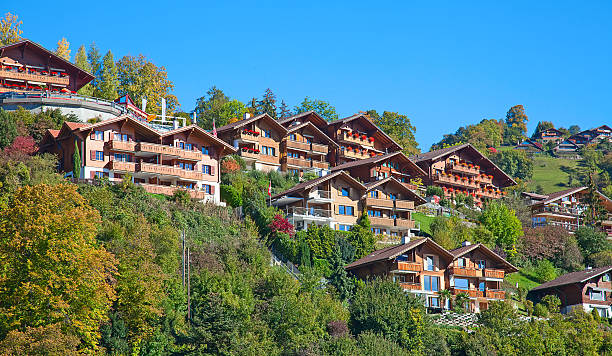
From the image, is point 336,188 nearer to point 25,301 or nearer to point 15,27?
point 25,301

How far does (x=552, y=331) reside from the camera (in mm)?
59562

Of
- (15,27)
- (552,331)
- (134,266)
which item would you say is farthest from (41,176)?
(15,27)

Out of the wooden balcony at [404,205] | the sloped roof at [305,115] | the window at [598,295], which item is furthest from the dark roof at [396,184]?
the window at [598,295]

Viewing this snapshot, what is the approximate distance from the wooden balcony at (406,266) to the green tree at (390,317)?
604 cm

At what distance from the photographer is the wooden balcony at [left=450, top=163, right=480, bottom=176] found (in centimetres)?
10288

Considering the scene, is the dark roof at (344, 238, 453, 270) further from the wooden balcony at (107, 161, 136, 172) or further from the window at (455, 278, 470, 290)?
the wooden balcony at (107, 161, 136, 172)

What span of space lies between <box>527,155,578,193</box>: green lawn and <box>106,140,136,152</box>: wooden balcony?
8882 cm

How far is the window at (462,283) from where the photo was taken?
67.9m

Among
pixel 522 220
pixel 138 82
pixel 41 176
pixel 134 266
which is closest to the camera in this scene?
pixel 134 266

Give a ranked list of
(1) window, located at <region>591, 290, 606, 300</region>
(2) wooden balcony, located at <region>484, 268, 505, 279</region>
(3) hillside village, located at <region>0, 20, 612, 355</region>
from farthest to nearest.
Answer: (1) window, located at <region>591, 290, 606, 300</region>
(2) wooden balcony, located at <region>484, 268, 505, 279</region>
(3) hillside village, located at <region>0, 20, 612, 355</region>

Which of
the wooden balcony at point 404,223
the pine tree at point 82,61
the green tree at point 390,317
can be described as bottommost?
the green tree at point 390,317

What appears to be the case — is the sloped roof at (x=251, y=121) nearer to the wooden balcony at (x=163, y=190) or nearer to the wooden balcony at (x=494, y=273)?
the wooden balcony at (x=163, y=190)

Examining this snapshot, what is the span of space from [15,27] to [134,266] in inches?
2458

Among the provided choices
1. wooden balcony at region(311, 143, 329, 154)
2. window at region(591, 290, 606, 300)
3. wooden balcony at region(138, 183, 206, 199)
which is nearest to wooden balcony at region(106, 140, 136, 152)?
wooden balcony at region(138, 183, 206, 199)
